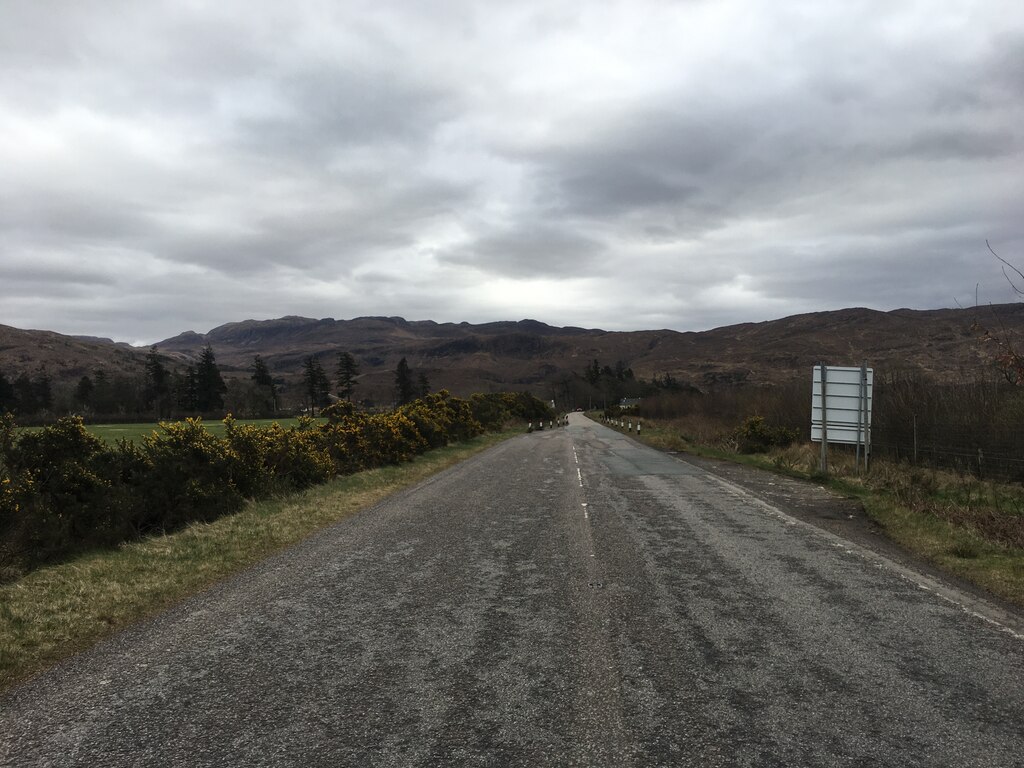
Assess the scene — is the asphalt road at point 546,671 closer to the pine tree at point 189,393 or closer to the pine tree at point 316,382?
the pine tree at point 189,393

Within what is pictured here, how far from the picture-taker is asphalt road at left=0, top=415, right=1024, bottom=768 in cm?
338

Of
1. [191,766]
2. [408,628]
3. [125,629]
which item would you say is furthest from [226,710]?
[125,629]

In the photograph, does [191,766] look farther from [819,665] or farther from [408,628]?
[819,665]

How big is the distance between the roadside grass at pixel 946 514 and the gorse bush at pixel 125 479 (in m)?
10.7

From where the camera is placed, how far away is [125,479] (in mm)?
10211

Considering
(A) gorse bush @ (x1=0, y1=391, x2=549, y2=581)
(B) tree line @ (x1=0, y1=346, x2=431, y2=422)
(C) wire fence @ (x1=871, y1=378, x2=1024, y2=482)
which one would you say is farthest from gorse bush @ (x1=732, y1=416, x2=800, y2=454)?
(B) tree line @ (x1=0, y1=346, x2=431, y2=422)

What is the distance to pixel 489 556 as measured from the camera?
784cm

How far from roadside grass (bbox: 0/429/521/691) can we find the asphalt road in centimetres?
38

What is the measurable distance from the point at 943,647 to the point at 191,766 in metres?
5.08

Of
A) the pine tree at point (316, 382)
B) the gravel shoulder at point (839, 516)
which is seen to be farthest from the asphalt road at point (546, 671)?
the pine tree at point (316, 382)

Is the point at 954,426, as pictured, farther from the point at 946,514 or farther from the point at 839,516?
the point at 839,516

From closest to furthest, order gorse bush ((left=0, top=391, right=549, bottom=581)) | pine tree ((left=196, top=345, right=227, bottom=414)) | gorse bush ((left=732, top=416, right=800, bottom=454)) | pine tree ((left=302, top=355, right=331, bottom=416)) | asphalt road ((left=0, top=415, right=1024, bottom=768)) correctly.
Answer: asphalt road ((left=0, top=415, right=1024, bottom=768)) → gorse bush ((left=0, top=391, right=549, bottom=581)) → gorse bush ((left=732, top=416, right=800, bottom=454)) → pine tree ((left=196, top=345, right=227, bottom=414)) → pine tree ((left=302, top=355, right=331, bottom=416))

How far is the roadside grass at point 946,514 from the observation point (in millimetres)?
7262

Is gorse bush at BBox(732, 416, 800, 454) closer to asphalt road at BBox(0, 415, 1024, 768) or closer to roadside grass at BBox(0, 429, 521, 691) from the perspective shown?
roadside grass at BBox(0, 429, 521, 691)
